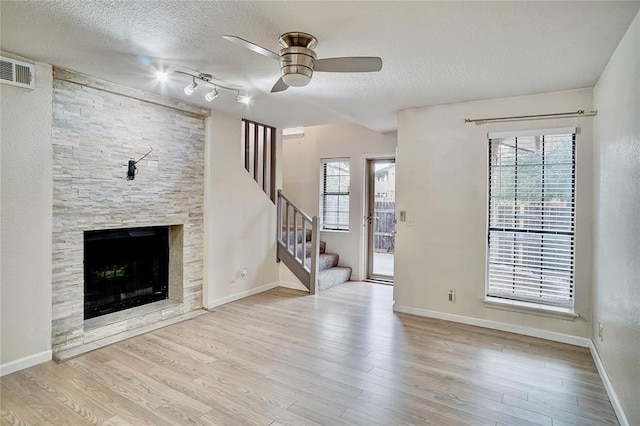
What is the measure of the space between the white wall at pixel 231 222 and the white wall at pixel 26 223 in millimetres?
1737

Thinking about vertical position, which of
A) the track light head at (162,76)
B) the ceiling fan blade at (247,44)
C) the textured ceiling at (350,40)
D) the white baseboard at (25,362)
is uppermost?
the track light head at (162,76)

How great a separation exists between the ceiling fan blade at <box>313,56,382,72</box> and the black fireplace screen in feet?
9.14

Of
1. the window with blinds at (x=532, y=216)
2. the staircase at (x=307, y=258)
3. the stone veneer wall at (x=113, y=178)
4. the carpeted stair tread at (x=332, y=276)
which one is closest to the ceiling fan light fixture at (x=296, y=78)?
the stone veneer wall at (x=113, y=178)

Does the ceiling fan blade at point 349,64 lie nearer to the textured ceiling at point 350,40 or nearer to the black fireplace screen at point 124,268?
the textured ceiling at point 350,40

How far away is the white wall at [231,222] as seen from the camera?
14.8 feet

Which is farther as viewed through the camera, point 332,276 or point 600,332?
point 332,276

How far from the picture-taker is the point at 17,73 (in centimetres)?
278

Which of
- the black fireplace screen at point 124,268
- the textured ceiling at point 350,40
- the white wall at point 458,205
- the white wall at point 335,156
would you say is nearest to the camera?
the textured ceiling at point 350,40

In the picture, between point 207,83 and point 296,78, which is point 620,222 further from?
point 207,83

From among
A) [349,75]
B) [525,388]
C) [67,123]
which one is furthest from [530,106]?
[67,123]

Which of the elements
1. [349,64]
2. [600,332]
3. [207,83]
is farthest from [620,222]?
[207,83]

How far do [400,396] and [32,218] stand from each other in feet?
10.5

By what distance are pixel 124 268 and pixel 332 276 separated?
118 inches

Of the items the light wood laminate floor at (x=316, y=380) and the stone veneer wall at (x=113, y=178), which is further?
the stone veneer wall at (x=113, y=178)
